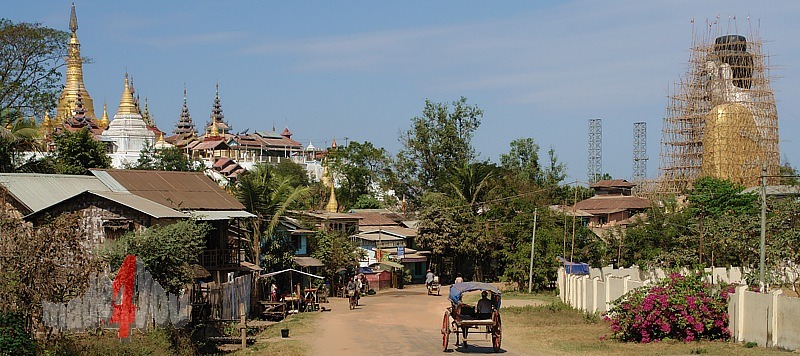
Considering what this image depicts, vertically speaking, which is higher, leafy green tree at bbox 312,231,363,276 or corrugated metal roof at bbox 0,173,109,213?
corrugated metal roof at bbox 0,173,109,213

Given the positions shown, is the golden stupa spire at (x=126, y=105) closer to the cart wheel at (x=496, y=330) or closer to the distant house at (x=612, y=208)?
the distant house at (x=612, y=208)

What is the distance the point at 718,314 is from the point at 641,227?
30.7 metres

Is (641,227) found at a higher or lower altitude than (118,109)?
lower

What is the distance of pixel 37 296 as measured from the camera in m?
20.6

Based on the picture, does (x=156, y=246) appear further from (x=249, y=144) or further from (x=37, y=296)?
(x=249, y=144)

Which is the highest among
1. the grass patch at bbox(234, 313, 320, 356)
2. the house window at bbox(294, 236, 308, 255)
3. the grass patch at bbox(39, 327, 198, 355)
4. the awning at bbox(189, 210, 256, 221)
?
the awning at bbox(189, 210, 256, 221)

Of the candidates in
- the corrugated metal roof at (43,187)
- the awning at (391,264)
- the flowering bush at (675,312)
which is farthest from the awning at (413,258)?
the flowering bush at (675,312)

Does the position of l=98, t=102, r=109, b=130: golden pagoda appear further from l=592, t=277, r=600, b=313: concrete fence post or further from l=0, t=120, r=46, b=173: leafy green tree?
l=592, t=277, r=600, b=313: concrete fence post

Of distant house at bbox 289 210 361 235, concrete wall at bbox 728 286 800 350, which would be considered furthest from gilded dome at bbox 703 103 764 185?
concrete wall at bbox 728 286 800 350

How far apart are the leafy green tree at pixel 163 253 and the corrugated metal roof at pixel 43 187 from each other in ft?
26.7

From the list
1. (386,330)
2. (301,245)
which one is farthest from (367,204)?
(386,330)

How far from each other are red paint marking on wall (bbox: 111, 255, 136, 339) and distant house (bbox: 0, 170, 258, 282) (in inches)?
261

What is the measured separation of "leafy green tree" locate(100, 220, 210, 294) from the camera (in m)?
23.7

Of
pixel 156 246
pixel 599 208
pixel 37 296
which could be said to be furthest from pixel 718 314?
pixel 599 208
